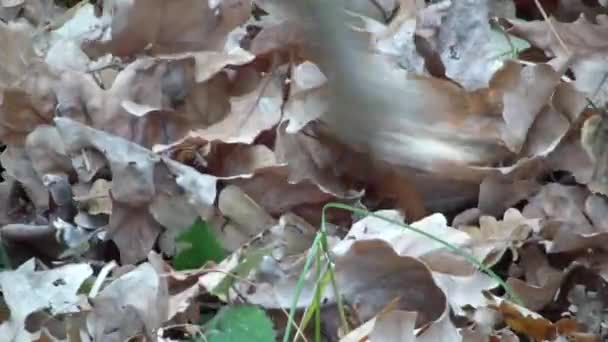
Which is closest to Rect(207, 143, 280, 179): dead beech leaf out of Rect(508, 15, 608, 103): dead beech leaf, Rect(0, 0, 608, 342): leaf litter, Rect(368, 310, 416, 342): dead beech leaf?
Rect(0, 0, 608, 342): leaf litter

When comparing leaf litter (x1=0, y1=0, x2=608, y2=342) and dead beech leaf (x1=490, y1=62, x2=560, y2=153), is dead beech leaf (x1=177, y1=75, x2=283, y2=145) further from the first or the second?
dead beech leaf (x1=490, y1=62, x2=560, y2=153)

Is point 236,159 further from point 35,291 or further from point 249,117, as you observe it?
point 35,291

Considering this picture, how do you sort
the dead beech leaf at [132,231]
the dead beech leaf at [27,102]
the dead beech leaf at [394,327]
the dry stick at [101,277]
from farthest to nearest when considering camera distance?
the dead beech leaf at [27,102]
the dead beech leaf at [132,231]
the dry stick at [101,277]
the dead beech leaf at [394,327]

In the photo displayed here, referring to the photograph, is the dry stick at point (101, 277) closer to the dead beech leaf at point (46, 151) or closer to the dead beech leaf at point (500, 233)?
the dead beech leaf at point (46, 151)

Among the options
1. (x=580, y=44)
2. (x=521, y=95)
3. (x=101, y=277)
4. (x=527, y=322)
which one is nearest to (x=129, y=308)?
(x=101, y=277)

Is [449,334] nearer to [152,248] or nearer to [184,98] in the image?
[152,248]

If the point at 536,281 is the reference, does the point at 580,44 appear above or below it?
above

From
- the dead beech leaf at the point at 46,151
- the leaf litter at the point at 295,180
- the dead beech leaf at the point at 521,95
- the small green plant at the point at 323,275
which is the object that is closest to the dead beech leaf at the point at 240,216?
the leaf litter at the point at 295,180

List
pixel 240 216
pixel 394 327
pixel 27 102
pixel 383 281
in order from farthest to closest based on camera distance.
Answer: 1. pixel 27 102
2. pixel 240 216
3. pixel 383 281
4. pixel 394 327
